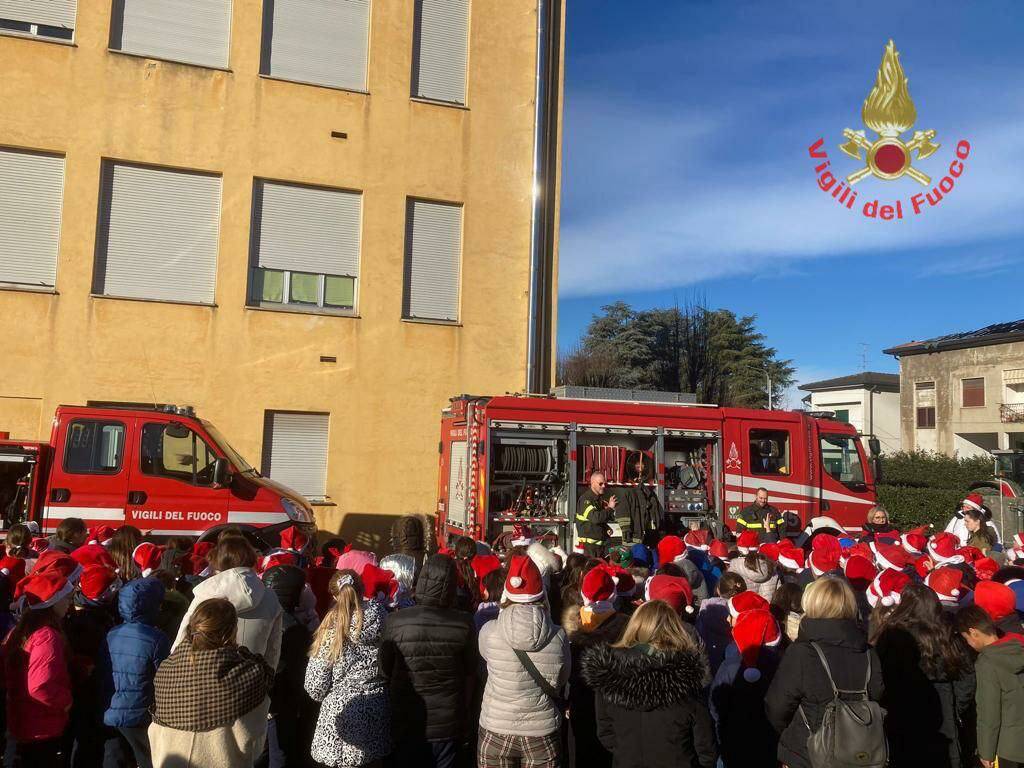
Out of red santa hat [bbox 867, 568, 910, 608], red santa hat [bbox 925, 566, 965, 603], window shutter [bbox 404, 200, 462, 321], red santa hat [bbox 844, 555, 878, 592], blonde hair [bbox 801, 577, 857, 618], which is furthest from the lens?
window shutter [bbox 404, 200, 462, 321]

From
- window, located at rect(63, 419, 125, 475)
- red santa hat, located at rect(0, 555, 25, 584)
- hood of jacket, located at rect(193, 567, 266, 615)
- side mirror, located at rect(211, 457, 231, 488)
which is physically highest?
window, located at rect(63, 419, 125, 475)

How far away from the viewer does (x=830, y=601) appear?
3879 millimetres

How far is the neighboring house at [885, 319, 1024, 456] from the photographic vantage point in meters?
35.8

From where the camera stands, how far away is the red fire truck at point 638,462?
36.6 feet

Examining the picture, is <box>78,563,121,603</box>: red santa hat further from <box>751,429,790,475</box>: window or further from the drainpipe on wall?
the drainpipe on wall

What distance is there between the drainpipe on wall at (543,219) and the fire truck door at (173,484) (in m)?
7.54

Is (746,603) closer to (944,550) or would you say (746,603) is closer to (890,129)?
(944,550)

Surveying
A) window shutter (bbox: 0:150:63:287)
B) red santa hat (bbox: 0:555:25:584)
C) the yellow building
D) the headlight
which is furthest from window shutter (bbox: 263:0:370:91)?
red santa hat (bbox: 0:555:25:584)

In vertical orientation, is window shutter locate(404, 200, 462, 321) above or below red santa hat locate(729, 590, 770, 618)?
above

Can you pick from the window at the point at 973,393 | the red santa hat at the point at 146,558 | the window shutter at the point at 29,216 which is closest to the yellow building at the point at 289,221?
the window shutter at the point at 29,216

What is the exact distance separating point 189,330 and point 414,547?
29.9 feet

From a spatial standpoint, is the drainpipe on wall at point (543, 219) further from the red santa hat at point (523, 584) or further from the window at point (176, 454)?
the red santa hat at point (523, 584)

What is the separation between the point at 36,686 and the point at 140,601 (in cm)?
61

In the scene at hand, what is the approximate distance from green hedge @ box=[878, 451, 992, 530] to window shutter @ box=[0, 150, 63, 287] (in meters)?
18.9
